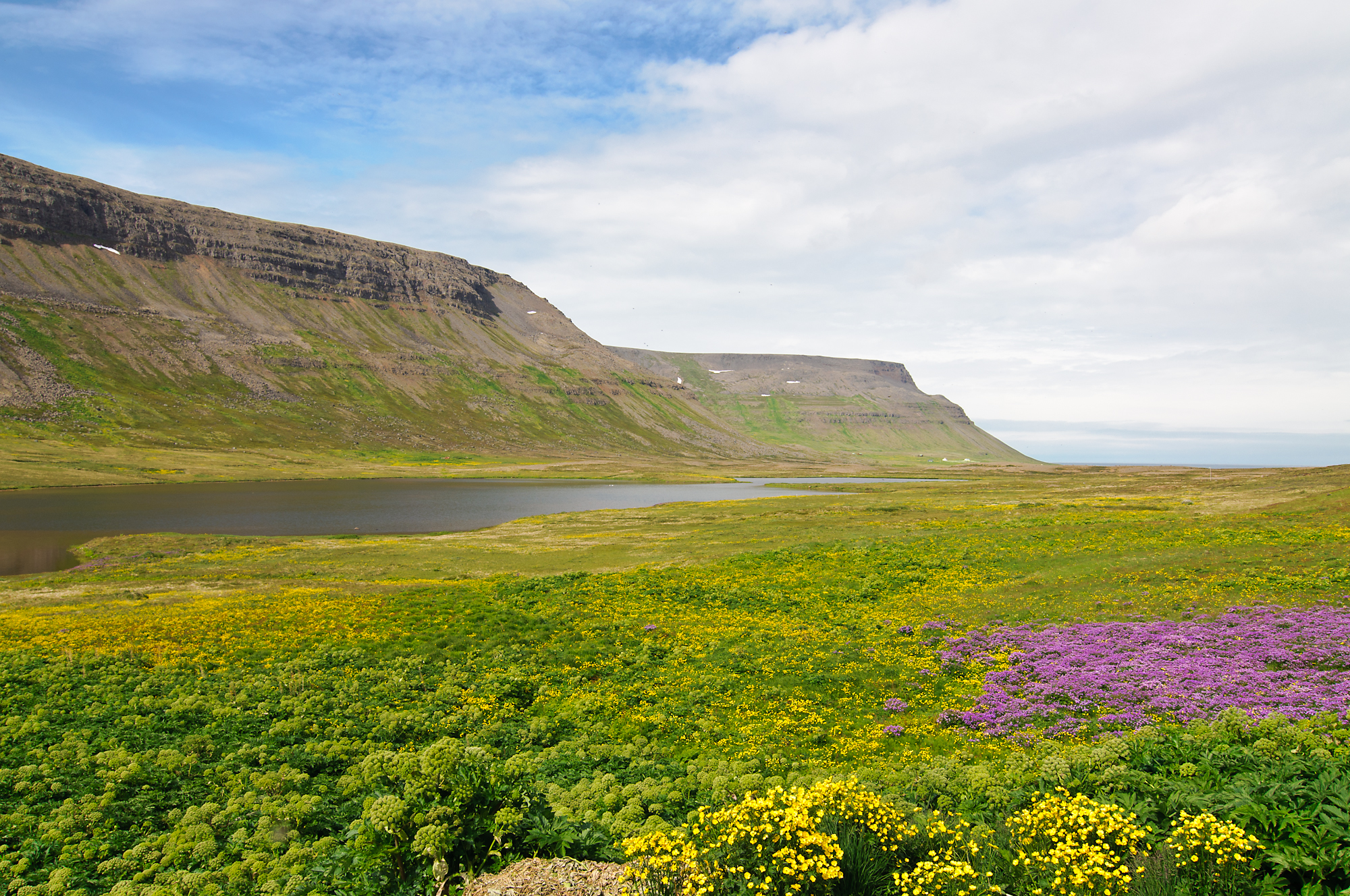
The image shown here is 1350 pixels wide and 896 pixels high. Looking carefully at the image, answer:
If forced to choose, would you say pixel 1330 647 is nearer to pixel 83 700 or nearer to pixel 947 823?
pixel 947 823

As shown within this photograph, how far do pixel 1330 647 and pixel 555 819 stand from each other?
25581mm

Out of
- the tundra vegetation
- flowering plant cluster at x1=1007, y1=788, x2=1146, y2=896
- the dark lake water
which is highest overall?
flowering plant cluster at x1=1007, y1=788, x2=1146, y2=896

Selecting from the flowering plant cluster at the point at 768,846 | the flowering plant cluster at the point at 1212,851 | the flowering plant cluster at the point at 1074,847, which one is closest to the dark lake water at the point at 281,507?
the flowering plant cluster at the point at 768,846

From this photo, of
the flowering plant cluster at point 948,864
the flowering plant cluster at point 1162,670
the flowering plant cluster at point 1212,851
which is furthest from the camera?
the flowering plant cluster at point 1162,670

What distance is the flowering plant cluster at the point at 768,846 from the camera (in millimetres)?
9094

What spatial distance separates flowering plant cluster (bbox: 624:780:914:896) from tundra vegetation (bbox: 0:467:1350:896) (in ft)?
0.21

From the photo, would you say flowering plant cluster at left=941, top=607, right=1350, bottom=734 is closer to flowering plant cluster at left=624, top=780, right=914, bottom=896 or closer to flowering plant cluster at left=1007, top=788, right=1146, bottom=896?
flowering plant cluster at left=1007, top=788, right=1146, bottom=896

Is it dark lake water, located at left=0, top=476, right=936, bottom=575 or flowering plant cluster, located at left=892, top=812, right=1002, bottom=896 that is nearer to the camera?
flowering plant cluster, located at left=892, top=812, right=1002, bottom=896

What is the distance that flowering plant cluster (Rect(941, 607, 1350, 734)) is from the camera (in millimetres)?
18016

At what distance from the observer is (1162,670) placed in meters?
20.9

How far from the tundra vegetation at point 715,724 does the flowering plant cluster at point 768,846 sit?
6cm

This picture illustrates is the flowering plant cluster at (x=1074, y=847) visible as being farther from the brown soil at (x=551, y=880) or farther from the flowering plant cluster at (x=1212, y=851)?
the brown soil at (x=551, y=880)

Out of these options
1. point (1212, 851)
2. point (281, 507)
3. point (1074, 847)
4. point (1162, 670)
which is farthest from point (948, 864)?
point (281, 507)

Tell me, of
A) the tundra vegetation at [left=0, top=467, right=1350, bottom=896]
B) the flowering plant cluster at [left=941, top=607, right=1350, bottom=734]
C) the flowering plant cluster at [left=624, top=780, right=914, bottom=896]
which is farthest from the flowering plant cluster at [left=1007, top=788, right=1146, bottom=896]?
the flowering plant cluster at [left=941, top=607, right=1350, bottom=734]
